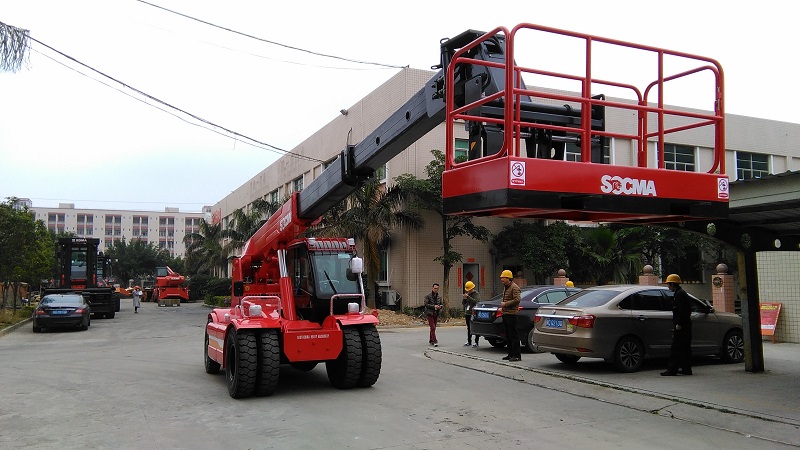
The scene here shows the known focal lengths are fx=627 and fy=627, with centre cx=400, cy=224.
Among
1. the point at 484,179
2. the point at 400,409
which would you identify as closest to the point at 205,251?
the point at 400,409

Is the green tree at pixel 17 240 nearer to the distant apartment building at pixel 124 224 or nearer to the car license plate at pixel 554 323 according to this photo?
the car license plate at pixel 554 323

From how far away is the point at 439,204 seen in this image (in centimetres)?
2628

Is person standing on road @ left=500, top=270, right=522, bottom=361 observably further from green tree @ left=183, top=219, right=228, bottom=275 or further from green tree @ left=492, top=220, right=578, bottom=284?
green tree @ left=183, top=219, right=228, bottom=275

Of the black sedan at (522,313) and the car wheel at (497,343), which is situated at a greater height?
the black sedan at (522,313)

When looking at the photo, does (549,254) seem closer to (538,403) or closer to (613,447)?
(538,403)

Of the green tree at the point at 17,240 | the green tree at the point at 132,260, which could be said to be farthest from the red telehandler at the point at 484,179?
the green tree at the point at 132,260

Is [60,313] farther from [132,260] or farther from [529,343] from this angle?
[132,260]

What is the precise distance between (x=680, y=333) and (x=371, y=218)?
669 inches

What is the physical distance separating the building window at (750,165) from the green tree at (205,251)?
1345 inches

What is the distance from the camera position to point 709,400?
8.77 metres

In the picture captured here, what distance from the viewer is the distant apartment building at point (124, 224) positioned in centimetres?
12900

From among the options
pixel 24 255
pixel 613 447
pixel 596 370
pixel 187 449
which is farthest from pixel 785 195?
pixel 24 255

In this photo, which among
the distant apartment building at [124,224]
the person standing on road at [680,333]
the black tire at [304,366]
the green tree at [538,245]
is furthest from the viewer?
the distant apartment building at [124,224]

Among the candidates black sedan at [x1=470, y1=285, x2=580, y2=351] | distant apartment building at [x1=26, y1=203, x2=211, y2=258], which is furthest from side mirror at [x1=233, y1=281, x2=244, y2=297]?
distant apartment building at [x1=26, y1=203, x2=211, y2=258]
